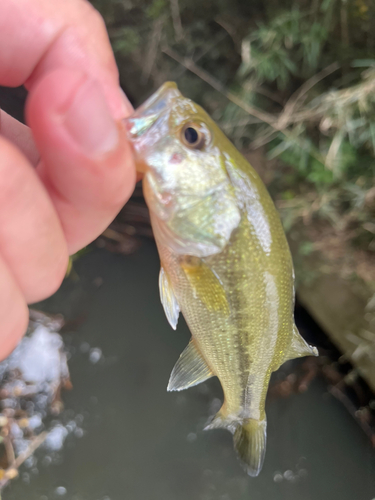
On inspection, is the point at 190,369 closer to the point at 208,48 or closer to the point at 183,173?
the point at 183,173

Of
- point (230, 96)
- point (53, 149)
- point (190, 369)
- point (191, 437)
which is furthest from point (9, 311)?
point (191, 437)

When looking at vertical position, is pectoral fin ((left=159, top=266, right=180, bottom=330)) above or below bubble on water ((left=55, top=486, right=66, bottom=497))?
above

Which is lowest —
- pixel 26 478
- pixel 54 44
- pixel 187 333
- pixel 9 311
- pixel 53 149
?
pixel 26 478

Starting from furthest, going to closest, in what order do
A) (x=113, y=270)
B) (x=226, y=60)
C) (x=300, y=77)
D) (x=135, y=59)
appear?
(x=113, y=270)
(x=135, y=59)
(x=226, y=60)
(x=300, y=77)

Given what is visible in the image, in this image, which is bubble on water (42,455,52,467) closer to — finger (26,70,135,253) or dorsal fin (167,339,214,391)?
dorsal fin (167,339,214,391)

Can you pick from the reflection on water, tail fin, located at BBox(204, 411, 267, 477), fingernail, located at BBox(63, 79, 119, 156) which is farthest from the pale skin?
the reflection on water

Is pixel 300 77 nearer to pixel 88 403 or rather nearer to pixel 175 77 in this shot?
pixel 175 77

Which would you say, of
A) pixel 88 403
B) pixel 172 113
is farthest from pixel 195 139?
pixel 88 403
